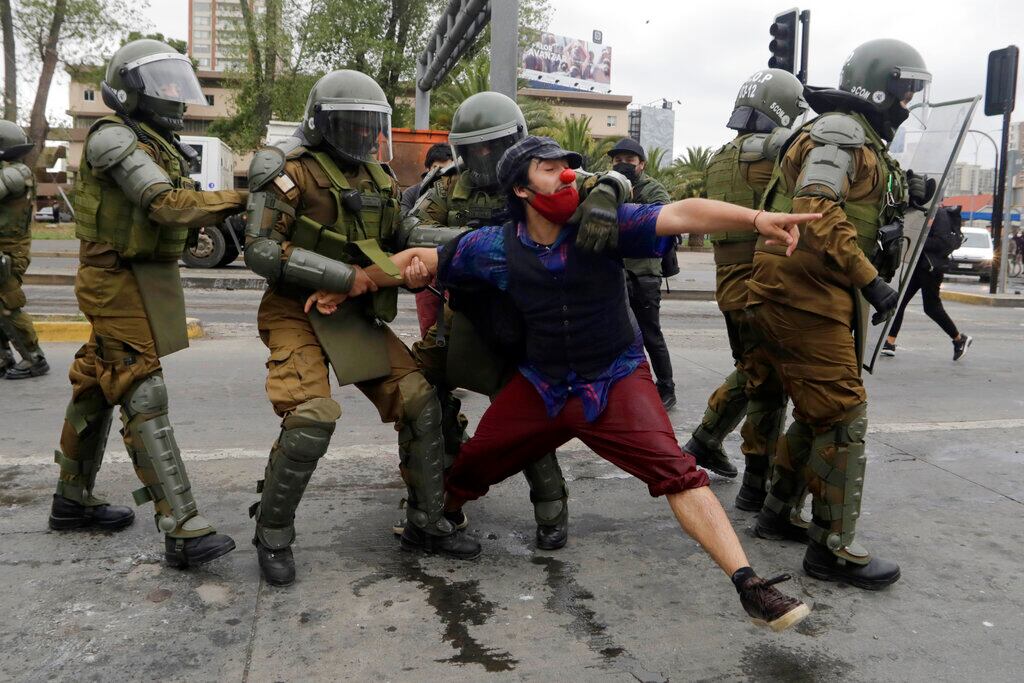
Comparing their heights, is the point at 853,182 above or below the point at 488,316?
above

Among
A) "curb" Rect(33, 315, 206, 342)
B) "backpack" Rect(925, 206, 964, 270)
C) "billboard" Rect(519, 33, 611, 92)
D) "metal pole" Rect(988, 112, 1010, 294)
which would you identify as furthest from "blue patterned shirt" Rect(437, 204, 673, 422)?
"billboard" Rect(519, 33, 611, 92)

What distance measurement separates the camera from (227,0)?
3356cm

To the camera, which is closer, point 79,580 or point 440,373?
point 79,580

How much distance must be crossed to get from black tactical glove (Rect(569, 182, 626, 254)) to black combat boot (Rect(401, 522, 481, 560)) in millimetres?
1344

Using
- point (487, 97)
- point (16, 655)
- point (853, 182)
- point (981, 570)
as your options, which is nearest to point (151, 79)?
point (487, 97)

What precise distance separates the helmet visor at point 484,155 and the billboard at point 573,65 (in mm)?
80863

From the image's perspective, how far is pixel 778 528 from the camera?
153 inches

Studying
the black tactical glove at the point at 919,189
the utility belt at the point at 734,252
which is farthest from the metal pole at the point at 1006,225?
the black tactical glove at the point at 919,189

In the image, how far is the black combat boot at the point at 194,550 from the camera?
339 cm

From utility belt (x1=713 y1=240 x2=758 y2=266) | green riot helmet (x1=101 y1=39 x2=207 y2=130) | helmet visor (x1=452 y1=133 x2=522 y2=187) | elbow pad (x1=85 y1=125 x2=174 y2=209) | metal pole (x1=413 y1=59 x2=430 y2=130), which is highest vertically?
metal pole (x1=413 y1=59 x2=430 y2=130)

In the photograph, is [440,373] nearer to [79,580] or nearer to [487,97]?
[487,97]

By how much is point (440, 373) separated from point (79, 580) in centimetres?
166

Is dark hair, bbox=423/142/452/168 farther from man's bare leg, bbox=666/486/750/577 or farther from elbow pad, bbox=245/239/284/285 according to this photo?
man's bare leg, bbox=666/486/750/577

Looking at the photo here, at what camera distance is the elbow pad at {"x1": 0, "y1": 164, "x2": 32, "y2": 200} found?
6625mm
